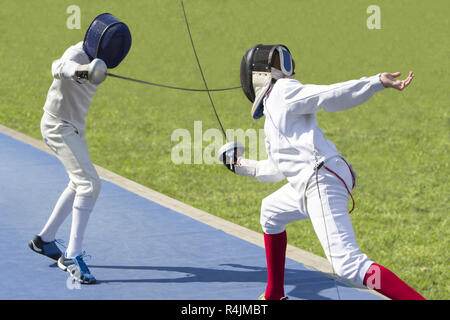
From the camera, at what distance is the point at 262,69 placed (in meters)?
5.44

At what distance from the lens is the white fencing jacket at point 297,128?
16.3 ft

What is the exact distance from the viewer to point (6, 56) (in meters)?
20.1

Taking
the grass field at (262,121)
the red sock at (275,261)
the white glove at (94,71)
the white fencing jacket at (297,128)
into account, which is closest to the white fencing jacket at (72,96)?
the white glove at (94,71)

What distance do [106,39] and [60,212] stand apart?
1.43 metres

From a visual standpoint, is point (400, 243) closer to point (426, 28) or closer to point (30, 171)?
point (30, 171)

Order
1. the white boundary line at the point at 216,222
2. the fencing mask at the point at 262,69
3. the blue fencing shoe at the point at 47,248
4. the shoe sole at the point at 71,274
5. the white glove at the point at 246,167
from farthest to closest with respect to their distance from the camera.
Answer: the white boundary line at the point at 216,222 → the blue fencing shoe at the point at 47,248 → the shoe sole at the point at 71,274 → the white glove at the point at 246,167 → the fencing mask at the point at 262,69

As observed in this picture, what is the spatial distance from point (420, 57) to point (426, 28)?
2372mm

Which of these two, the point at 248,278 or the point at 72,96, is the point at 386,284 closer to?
the point at 248,278

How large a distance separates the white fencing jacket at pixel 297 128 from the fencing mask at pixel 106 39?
1373 millimetres

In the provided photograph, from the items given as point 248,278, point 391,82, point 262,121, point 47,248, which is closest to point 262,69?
point 391,82

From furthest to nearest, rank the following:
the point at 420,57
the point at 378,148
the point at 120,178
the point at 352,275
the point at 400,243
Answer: the point at 420,57
the point at 378,148
the point at 120,178
the point at 400,243
the point at 352,275

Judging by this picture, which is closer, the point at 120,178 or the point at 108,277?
the point at 108,277

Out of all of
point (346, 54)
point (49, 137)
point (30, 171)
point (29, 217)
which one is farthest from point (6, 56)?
point (49, 137)

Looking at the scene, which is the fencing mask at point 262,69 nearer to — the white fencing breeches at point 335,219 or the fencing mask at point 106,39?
the white fencing breeches at point 335,219
